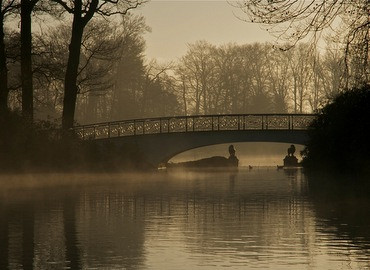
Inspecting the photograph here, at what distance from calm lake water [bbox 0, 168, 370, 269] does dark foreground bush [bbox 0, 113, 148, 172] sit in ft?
18.3

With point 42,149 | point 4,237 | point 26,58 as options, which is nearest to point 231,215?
point 4,237

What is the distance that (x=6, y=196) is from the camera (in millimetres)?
24266

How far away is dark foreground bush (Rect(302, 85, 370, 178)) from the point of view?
3228 cm

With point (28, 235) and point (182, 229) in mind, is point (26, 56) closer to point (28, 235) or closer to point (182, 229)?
point (182, 229)

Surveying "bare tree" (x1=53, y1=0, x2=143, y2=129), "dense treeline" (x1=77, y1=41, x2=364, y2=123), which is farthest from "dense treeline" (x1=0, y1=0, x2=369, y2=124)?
"bare tree" (x1=53, y1=0, x2=143, y2=129)

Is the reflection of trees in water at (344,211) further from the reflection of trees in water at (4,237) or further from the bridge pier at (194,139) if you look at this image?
the bridge pier at (194,139)

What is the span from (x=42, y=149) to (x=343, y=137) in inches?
403

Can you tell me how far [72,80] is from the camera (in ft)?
130

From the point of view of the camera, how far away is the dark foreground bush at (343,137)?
32.3 metres

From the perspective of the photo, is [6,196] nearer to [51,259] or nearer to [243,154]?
[51,259]

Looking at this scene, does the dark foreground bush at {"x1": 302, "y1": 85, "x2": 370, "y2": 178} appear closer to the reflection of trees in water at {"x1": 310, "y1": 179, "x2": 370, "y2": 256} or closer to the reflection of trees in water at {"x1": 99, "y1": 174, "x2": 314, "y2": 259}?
the reflection of trees in water at {"x1": 310, "y1": 179, "x2": 370, "y2": 256}

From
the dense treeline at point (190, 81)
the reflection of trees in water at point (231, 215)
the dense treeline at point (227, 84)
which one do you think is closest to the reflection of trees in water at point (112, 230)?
the reflection of trees in water at point (231, 215)

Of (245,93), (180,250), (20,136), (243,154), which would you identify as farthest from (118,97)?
(180,250)

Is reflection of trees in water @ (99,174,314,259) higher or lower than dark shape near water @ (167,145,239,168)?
lower
